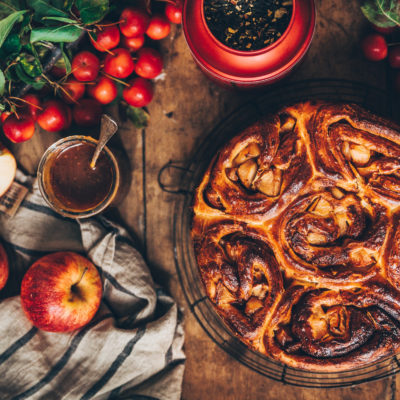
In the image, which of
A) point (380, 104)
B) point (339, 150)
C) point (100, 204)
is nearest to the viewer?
point (339, 150)

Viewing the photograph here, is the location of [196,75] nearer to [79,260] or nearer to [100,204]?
[100,204]

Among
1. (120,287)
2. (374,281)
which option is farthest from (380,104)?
(120,287)

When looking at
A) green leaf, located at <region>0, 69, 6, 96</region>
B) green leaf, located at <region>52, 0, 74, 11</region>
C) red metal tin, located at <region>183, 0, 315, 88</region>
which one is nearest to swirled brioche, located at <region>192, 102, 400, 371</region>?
red metal tin, located at <region>183, 0, 315, 88</region>

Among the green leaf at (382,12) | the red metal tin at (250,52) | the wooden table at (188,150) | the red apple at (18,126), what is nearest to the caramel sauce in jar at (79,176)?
the red apple at (18,126)

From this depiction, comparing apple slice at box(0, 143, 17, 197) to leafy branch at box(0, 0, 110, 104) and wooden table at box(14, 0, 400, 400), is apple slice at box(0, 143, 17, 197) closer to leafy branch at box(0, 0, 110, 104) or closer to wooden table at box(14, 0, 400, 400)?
wooden table at box(14, 0, 400, 400)

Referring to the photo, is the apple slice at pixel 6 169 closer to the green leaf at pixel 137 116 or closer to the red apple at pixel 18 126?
the red apple at pixel 18 126

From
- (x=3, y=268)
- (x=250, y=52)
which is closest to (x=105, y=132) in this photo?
(x=250, y=52)

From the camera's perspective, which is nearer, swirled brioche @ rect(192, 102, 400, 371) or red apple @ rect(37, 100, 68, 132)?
swirled brioche @ rect(192, 102, 400, 371)
